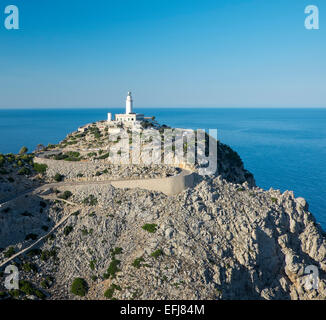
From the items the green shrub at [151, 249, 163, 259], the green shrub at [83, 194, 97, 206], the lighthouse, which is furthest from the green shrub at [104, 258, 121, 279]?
the lighthouse

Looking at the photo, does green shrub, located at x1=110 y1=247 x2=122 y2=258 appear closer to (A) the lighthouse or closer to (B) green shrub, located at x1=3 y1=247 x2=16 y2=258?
(B) green shrub, located at x1=3 y1=247 x2=16 y2=258

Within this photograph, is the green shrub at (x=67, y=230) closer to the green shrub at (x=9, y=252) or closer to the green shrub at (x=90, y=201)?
the green shrub at (x=90, y=201)

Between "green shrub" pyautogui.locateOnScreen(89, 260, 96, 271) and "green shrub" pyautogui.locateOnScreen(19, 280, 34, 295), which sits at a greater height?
"green shrub" pyautogui.locateOnScreen(89, 260, 96, 271)

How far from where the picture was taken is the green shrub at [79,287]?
31719 mm

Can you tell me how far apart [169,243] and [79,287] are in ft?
33.8

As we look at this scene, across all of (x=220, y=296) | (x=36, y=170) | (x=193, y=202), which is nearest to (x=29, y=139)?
(x=36, y=170)

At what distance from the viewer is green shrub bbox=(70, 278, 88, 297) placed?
3172 centimetres

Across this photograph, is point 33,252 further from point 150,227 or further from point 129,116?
point 129,116

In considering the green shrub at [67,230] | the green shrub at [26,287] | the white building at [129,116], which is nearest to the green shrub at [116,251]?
the green shrub at [67,230]

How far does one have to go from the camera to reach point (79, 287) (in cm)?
3212

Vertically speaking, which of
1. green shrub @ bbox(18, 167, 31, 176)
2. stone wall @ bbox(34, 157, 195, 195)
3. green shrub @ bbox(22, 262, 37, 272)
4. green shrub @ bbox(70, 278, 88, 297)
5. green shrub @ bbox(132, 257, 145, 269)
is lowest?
green shrub @ bbox(70, 278, 88, 297)

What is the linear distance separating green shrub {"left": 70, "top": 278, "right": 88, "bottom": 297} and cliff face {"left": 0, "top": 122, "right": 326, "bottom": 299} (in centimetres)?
41

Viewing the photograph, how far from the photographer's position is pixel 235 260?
35.4 metres
